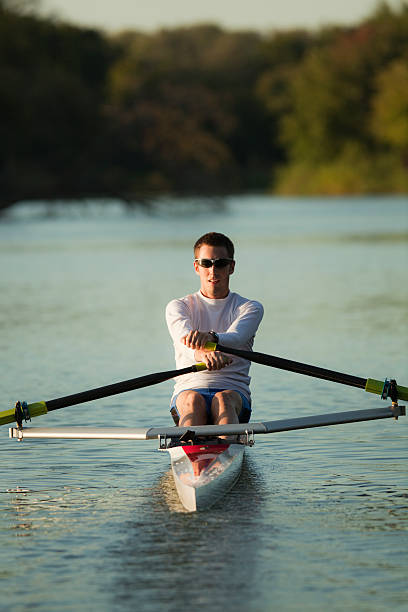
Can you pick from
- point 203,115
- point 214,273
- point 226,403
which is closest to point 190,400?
point 226,403

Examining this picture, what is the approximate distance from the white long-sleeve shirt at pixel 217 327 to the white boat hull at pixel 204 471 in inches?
17.5

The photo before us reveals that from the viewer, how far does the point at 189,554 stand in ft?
18.1

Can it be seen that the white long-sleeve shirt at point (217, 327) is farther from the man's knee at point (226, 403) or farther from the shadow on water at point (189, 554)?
the shadow on water at point (189, 554)

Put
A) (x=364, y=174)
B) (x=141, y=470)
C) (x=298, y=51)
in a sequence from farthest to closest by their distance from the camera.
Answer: (x=298, y=51), (x=364, y=174), (x=141, y=470)

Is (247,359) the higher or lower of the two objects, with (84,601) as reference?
higher

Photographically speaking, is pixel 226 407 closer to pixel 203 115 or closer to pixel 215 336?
pixel 215 336

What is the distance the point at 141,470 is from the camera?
7.47m

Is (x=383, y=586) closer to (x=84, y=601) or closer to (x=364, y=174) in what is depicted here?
(x=84, y=601)

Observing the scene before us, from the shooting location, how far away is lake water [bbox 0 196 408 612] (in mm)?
5113

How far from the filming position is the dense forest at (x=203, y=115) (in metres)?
55.2

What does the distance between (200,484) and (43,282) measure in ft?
54.1

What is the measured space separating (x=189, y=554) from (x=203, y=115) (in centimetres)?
7188

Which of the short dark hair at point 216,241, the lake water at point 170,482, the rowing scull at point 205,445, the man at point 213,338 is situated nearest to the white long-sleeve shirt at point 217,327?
the man at point 213,338

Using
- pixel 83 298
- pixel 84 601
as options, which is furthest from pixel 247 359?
pixel 83 298
